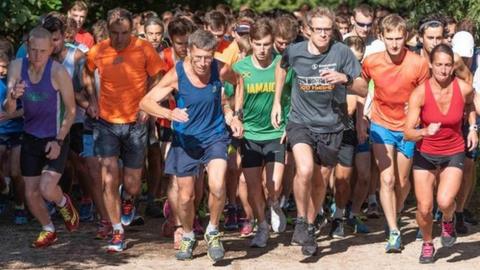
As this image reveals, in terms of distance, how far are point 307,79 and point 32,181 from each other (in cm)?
258

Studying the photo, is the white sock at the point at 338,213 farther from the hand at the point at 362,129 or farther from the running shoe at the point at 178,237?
the running shoe at the point at 178,237

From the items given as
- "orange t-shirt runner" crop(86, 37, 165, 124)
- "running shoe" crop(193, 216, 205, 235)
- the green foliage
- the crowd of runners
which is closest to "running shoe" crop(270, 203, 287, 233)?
the crowd of runners

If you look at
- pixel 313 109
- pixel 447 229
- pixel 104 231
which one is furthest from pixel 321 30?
pixel 104 231

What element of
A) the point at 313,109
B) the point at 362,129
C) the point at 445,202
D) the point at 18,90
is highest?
the point at 18,90

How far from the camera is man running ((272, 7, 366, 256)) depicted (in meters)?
11.3

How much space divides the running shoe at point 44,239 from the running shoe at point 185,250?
4.10ft

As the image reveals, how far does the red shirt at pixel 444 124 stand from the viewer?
1103cm

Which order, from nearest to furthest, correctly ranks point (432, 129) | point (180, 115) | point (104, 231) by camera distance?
point (180, 115), point (432, 129), point (104, 231)

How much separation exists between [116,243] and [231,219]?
1574mm

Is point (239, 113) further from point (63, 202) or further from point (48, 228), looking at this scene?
point (48, 228)

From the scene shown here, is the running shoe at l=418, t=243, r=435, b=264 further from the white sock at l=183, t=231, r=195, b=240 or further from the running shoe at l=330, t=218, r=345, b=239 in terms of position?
the white sock at l=183, t=231, r=195, b=240

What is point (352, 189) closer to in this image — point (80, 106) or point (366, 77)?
point (366, 77)

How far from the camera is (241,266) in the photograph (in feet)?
36.2

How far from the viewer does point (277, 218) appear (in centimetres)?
1244
